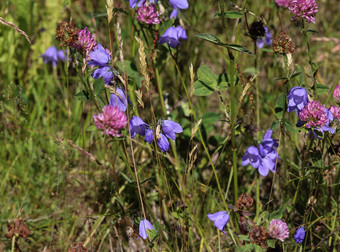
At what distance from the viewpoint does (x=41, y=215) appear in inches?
91.9

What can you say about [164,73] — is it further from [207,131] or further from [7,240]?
[7,240]

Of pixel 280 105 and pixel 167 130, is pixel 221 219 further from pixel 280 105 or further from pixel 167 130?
pixel 280 105

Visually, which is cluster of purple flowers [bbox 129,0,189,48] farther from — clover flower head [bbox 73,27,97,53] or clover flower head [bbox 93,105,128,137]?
clover flower head [bbox 93,105,128,137]

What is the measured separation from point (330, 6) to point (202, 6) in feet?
5.33

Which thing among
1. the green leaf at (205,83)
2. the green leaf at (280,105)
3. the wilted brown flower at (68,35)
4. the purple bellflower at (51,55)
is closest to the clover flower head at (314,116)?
the green leaf at (280,105)

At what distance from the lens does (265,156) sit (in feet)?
6.80

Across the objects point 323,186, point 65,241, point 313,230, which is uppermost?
point 323,186

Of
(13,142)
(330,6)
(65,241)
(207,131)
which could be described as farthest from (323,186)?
(330,6)

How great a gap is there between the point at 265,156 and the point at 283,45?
2.07 feet

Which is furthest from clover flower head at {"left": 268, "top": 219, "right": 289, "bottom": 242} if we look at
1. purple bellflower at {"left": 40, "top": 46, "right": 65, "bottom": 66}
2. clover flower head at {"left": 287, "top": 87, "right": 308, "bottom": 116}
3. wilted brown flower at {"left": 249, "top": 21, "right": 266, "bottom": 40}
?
purple bellflower at {"left": 40, "top": 46, "right": 65, "bottom": 66}

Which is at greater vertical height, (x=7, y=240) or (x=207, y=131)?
(x=207, y=131)

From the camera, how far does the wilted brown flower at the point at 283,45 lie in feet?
5.61

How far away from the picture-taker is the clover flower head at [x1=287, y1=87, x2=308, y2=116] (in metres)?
1.73

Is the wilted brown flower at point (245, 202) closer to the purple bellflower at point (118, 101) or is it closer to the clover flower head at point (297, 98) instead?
the clover flower head at point (297, 98)
